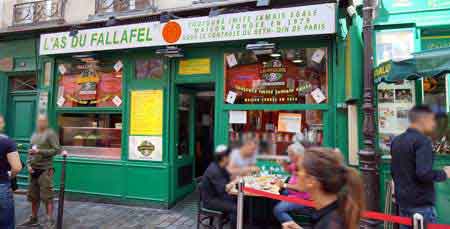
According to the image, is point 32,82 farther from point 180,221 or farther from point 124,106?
point 180,221

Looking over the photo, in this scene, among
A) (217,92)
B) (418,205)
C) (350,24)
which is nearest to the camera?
(418,205)

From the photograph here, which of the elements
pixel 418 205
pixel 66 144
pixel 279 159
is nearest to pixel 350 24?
pixel 279 159

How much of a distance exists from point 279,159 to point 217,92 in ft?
5.47

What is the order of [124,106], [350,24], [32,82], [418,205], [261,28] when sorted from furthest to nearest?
[32,82], [124,106], [261,28], [350,24], [418,205]

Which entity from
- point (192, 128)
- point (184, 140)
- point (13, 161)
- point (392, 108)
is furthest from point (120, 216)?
point (392, 108)

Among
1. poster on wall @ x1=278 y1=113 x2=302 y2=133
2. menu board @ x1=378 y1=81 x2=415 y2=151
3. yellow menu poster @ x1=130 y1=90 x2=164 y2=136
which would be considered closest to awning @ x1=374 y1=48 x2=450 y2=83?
menu board @ x1=378 y1=81 x2=415 y2=151

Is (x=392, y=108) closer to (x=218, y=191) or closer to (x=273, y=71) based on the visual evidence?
(x=273, y=71)

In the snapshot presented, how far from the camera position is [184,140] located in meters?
6.39

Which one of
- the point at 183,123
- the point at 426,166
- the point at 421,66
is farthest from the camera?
the point at 183,123

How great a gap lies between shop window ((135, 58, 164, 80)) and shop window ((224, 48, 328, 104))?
1.35 metres

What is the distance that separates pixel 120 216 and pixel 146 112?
196cm

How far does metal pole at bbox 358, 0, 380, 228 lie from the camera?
3727 millimetres

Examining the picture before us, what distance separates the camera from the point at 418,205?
2992 millimetres

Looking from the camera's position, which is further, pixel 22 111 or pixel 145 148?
pixel 22 111
